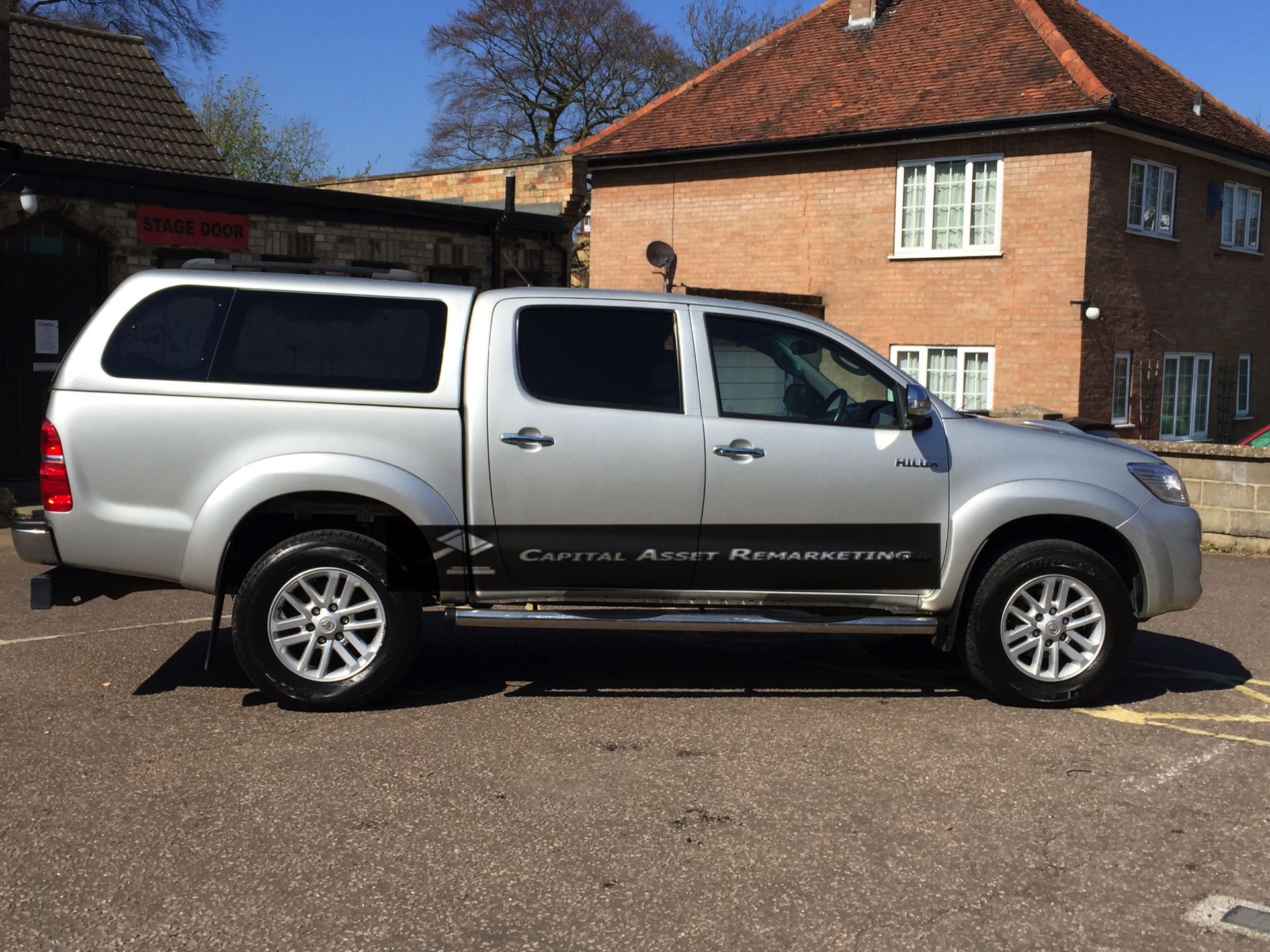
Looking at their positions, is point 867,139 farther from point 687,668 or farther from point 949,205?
point 687,668

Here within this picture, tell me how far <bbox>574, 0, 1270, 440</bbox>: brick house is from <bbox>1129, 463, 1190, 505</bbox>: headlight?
14640 mm

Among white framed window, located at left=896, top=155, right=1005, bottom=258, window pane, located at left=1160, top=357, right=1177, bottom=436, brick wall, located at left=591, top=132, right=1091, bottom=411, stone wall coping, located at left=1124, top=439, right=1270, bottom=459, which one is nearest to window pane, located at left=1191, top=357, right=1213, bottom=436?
window pane, located at left=1160, top=357, right=1177, bottom=436

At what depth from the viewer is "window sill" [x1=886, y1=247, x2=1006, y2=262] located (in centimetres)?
2144

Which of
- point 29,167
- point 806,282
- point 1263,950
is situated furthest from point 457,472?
point 806,282

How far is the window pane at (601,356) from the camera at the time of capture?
21.1 feet

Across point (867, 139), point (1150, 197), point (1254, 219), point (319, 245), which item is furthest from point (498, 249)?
point (1254, 219)

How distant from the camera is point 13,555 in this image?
1084 centimetres

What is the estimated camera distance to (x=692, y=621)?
20.6 feet

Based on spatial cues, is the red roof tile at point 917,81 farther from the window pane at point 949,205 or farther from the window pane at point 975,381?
the window pane at point 975,381

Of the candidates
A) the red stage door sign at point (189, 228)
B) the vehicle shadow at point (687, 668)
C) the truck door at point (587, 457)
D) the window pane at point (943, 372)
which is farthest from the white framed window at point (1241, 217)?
the truck door at point (587, 457)

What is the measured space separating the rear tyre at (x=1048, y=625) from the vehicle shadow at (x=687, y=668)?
1.21ft

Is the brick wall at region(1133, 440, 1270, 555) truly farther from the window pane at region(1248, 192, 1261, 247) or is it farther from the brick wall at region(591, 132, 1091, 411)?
the window pane at region(1248, 192, 1261, 247)

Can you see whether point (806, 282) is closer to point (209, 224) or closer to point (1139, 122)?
point (1139, 122)

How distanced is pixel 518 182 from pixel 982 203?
7795mm
